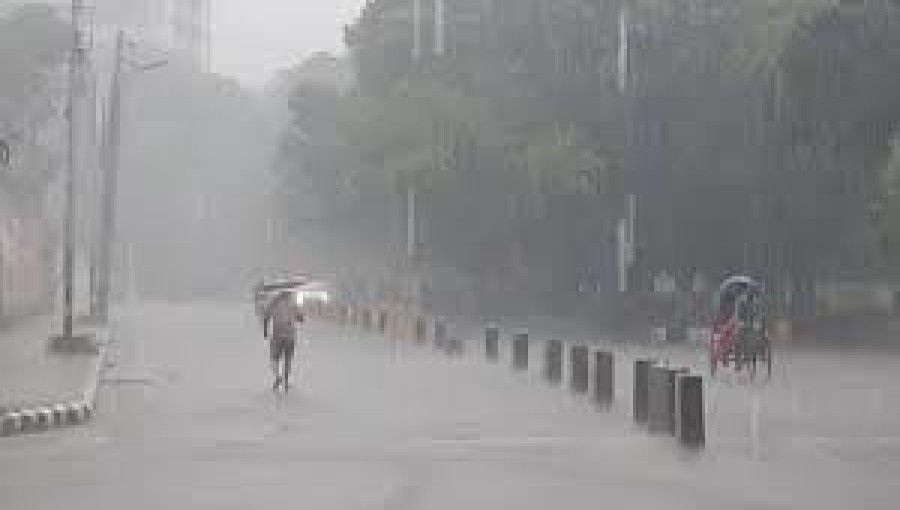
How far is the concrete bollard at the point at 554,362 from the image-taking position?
26859 mm

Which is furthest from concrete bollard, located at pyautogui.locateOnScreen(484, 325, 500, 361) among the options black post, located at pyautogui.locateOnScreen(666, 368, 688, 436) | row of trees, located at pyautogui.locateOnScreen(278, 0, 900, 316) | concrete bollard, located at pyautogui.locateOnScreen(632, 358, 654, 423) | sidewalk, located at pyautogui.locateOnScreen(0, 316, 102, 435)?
black post, located at pyautogui.locateOnScreen(666, 368, 688, 436)

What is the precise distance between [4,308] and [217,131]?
276 feet

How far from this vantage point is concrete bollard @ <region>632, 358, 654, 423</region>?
19.1m

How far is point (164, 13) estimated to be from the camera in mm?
156875

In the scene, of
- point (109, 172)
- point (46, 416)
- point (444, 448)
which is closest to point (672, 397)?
point (444, 448)

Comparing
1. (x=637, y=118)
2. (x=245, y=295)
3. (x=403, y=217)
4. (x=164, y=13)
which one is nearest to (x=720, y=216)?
(x=637, y=118)

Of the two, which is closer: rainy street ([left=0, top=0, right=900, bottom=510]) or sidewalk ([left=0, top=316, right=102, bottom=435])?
rainy street ([left=0, top=0, right=900, bottom=510])

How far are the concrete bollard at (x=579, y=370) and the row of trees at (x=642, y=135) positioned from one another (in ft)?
65.0

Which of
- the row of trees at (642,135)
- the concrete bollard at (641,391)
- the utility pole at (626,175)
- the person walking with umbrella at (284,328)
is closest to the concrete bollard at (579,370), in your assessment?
the person walking with umbrella at (284,328)

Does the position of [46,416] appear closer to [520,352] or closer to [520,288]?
[520,352]

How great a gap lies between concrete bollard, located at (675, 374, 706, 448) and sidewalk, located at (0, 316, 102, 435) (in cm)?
806

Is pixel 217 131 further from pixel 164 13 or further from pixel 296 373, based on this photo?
pixel 296 373

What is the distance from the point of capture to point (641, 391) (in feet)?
63.9

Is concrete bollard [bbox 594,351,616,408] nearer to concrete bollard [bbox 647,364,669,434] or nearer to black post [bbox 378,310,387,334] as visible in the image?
concrete bollard [bbox 647,364,669,434]
